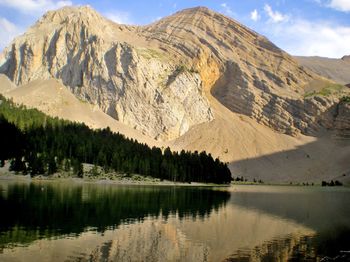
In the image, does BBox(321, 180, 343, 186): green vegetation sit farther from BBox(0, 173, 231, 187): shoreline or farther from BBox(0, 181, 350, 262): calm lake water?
BBox(0, 181, 350, 262): calm lake water

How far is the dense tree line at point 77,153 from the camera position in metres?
129

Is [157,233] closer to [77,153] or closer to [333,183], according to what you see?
[77,153]

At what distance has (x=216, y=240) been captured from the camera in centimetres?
3969

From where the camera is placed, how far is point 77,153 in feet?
462

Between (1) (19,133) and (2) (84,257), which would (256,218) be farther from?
(1) (19,133)

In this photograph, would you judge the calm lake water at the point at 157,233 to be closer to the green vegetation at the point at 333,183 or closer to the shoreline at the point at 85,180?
the shoreline at the point at 85,180

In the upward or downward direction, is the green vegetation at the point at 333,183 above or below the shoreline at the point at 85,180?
above

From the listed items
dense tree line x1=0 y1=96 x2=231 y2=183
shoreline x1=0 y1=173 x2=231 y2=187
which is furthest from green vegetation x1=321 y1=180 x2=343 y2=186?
shoreline x1=0 y1=173 x2=231 y2=187

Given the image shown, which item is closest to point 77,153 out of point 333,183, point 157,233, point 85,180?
point 85,180

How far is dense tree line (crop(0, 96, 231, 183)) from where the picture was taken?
129250 millimetres

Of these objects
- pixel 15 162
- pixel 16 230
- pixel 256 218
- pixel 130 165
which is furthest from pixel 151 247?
pixel 130 165

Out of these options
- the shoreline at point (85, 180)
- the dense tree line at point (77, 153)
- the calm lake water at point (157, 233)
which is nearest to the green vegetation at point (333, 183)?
the dense tree line at point (77, 153)

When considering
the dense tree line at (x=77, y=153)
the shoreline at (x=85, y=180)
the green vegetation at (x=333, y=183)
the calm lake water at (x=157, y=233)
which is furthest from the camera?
the green vegetation at (x=333, y=183)

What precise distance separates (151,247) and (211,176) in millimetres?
128423
